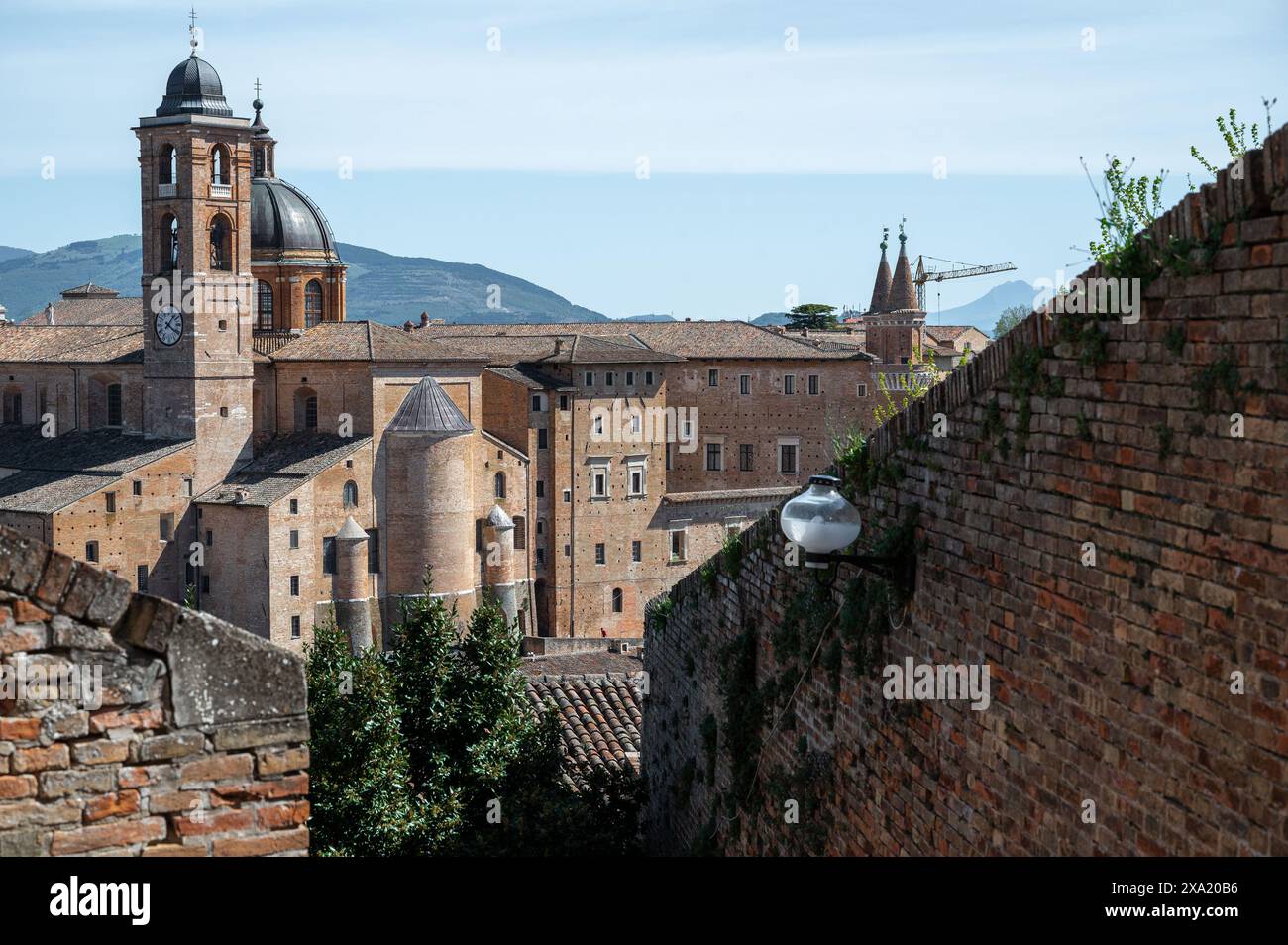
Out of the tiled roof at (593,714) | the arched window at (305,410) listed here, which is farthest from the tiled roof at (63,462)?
the tiled roof at (593,714)

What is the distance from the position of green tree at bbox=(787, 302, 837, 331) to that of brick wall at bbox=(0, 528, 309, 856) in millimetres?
89853

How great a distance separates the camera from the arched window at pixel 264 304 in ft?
186

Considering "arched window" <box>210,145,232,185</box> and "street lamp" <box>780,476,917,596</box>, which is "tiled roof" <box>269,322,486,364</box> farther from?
"street lamp" <box>780,476,917,596</box>

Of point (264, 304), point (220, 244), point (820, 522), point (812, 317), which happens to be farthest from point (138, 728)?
point (812, 317)

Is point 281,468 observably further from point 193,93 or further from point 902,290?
point 902,290

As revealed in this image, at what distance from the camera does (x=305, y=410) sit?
171 feet

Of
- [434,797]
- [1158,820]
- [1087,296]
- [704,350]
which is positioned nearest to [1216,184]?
[1087,296]

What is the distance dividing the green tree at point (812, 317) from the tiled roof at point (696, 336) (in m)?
29.9

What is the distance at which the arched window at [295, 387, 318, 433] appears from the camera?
51.8 metres

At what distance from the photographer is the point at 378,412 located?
4962 cm

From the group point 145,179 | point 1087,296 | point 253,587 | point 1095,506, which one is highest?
point 145,179

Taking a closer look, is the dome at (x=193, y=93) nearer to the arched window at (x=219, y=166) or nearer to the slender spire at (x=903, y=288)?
the arched window at (x=219, y=166)
